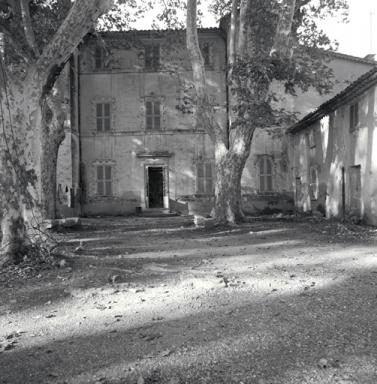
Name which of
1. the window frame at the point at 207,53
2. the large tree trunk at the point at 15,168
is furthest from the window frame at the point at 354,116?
the large tree trunk at the point at 15,168

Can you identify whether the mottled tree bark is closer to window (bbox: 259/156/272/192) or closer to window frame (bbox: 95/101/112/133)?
window (bbox: 259/156/272/192)

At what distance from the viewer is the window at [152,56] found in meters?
21.3

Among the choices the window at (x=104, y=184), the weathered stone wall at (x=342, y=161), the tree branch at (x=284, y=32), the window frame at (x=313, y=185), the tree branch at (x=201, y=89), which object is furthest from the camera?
the window at (x=104, y=184)

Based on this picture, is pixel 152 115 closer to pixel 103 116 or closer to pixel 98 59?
pixel 103 116

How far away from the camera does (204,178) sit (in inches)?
833

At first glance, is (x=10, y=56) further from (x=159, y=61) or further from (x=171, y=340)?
(x=171, y=340)

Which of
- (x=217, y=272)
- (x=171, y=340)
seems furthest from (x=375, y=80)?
(x=171, y=340)

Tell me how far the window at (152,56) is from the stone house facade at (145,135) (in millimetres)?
51

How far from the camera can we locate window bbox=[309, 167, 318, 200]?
17.0 meters

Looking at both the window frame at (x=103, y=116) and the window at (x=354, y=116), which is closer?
the window at (x=354, y=116)

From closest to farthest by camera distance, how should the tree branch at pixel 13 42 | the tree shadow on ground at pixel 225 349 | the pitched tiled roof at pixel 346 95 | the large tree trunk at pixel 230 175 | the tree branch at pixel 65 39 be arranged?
the tree shadow on ground at pixel 225 349, the tree branch at pixel 65 39, the pitched tiled roof at pixel 346 95, the tree branch at pixel 13 42, the large tree trunk at pixel 230 175

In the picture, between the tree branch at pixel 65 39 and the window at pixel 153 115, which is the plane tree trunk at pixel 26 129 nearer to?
the tree branch at pixel 65 39

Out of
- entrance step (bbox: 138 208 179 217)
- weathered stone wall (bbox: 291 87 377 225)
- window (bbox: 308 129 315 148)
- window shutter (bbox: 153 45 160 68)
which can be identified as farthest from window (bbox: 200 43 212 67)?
entrance step (bbox: 138 208 179 217)

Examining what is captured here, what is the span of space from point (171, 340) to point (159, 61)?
1937 centimetres
